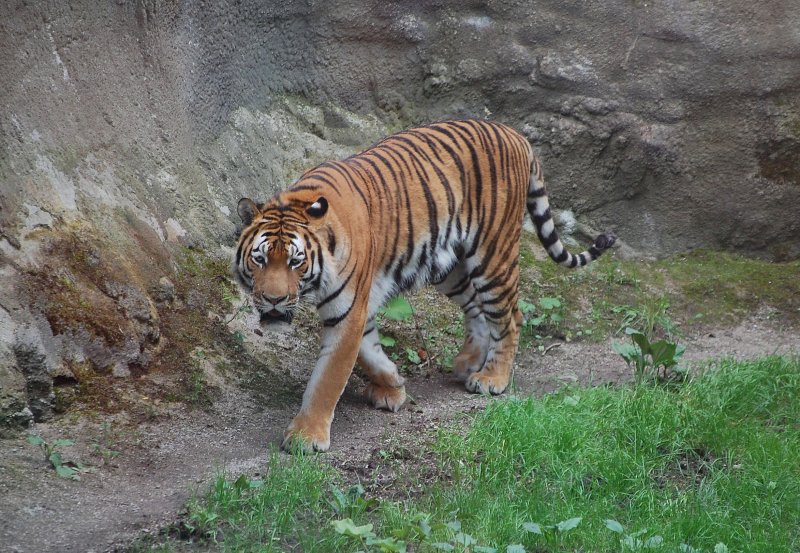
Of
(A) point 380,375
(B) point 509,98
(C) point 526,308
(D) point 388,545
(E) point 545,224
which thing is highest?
(B) point 509,98

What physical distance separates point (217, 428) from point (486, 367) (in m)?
1.91

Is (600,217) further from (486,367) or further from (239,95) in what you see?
(239,95)

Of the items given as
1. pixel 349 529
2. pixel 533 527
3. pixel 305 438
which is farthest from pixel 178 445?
pixel 533 527

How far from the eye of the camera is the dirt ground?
12.8 feet

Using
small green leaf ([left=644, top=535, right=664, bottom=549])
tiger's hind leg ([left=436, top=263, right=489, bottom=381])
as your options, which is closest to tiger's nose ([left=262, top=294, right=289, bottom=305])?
tiger's hind leg ([left=436, top=263, right=489, bottom=381])

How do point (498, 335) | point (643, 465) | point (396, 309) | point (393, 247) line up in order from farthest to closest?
point (498, 335), point (396, 309), point (393, 247), point (643, 465)

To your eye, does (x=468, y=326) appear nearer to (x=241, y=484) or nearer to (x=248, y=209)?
(x=248, y=209)

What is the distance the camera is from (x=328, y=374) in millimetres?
5125

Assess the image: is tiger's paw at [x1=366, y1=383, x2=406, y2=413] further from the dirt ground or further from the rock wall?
the rock wall

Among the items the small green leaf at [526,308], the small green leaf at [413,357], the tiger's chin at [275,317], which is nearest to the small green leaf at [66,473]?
the tiger's chin at [275,317]

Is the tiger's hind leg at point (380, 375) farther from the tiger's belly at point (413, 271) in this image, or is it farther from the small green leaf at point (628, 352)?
the small green leaf at point (628, 352)

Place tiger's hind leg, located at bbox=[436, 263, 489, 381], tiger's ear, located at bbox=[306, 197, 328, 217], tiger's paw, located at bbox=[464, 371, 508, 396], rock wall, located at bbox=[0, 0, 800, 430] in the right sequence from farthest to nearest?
rock wall, located at bbox=[0, 0, 800, 430], tiger's hind leg, located at bbox=[436, 263, 489, 381], tiger's paw, located at bbox=[464, 371, 508, 396], tiger's ear, located at bbox=[306, 197, 328, 217]

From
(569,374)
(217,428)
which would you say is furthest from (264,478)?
(569,374)

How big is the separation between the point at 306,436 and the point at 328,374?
1.14 ft
